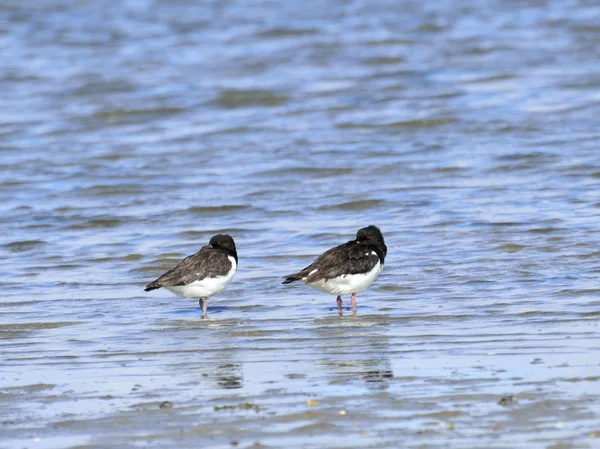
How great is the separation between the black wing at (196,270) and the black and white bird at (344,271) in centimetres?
62

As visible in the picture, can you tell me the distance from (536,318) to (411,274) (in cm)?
253

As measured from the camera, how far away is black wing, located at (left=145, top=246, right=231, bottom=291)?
9.72 m

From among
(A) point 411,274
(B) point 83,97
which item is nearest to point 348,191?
(A) point 411,274

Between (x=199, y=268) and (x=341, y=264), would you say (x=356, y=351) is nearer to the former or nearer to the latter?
(x=341, y=264)

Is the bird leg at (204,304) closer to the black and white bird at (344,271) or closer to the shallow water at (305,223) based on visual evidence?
the shallow water at (305,223)

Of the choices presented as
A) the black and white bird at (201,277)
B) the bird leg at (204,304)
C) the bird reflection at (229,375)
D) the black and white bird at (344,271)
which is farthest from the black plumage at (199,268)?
the bird reflection at (229,375)

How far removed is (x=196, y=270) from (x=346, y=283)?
4.40ft

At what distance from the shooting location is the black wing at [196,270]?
31.9ft

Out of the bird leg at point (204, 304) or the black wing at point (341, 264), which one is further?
the bird leg at point (204, 304)

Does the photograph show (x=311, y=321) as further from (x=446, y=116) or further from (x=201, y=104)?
(x=201, y=104)

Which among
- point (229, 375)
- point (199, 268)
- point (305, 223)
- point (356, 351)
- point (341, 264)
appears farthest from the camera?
point (305, 223)

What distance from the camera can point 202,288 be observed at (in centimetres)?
974

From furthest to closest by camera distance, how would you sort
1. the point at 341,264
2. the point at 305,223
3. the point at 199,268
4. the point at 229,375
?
the point at 305,223, the point at 199,268, the point at 341,264, the point at 229,375

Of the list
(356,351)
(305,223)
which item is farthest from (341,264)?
(305,223)
